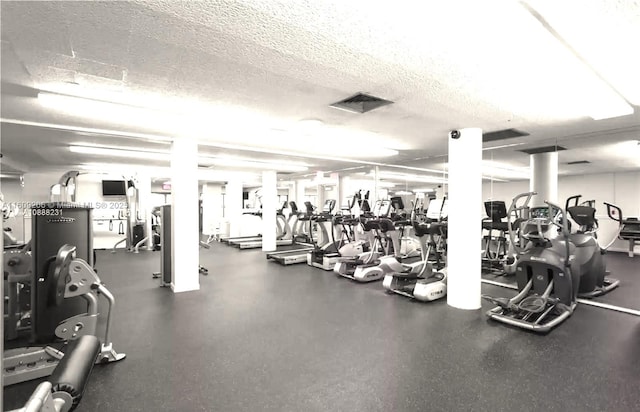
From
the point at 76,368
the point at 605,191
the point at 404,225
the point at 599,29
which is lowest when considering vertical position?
the point at 76,368

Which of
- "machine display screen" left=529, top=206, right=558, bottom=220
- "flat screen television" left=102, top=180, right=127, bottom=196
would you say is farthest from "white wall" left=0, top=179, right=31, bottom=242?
"machine display screen" left=529, top=206, right=558, bottom=220

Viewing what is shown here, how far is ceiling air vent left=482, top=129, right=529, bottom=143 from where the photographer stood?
4.74m

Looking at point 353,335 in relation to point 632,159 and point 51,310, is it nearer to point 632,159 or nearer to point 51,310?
point 51,310

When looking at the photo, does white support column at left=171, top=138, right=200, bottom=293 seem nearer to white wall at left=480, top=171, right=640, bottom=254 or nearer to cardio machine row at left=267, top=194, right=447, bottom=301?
cardio machine row at left=267, top=194, right=447, bottom=301

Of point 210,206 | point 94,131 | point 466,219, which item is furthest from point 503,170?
point 210,206

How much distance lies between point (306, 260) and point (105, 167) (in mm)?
6537

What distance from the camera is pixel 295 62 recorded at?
7.98 feet

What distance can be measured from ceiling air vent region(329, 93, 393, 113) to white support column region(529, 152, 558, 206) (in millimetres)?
4417

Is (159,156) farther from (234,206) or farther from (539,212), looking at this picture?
(539,212)

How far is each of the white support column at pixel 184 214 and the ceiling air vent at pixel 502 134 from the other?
466 cm

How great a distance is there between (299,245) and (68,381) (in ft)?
32.0

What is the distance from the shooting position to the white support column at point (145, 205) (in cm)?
1000

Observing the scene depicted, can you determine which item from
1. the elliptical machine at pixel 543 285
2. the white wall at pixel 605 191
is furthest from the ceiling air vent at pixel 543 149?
the elliptical machine at pixel 543 285

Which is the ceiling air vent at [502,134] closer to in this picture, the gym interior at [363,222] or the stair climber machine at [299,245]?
the gym interior at [363,222]
